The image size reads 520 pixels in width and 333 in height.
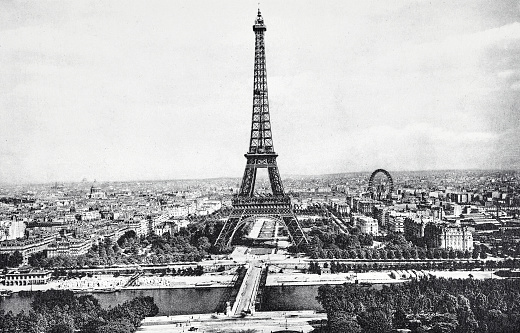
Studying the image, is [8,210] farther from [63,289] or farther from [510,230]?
[510,230]

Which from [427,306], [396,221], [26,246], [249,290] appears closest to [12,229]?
[26,246]

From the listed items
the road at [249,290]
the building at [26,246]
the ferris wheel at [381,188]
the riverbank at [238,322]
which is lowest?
the riverbank at [238,322]

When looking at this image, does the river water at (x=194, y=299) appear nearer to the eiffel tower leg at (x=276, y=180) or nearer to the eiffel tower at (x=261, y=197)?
the eiffel tower at (x=261, y=197)

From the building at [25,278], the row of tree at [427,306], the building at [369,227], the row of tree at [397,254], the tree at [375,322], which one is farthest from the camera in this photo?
the building at [369,227]

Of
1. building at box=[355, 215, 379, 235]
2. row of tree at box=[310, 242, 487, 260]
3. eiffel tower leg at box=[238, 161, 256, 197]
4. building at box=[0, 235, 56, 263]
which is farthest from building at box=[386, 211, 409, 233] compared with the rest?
building at box=[0, 235, 56, 263]

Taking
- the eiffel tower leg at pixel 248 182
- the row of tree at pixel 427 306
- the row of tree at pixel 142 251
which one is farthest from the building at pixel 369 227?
the row of tree at pixel 427 306

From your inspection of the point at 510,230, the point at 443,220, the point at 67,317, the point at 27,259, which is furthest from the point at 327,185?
the point at 67,317
